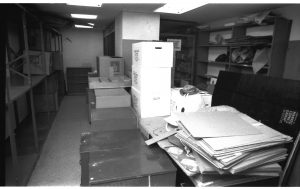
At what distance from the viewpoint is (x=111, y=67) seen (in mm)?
3678

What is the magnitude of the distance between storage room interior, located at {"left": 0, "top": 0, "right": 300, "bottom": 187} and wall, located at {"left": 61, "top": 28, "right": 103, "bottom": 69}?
1980mm

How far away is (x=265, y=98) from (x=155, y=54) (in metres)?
1.08

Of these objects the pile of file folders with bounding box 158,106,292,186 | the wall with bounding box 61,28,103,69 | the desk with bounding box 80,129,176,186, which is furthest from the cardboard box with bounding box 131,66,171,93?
the wall with bounding box 61,28,103,69

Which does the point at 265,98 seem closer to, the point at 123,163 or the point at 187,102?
the point at 187,102

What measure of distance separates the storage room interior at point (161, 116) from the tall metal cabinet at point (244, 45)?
0.07 feet

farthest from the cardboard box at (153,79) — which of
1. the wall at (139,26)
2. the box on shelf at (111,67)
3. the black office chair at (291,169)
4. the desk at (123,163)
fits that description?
the wall at (139,26)

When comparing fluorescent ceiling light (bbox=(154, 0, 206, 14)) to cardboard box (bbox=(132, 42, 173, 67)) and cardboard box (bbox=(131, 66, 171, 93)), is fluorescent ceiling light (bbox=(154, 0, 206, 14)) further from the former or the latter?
cardboard box (bbox=(131, 66, 171, 93))

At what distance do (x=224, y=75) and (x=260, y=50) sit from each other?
177cm

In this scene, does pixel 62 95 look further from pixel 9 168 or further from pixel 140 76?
pixel 140 76

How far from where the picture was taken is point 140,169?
118cm

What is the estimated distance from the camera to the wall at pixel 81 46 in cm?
710

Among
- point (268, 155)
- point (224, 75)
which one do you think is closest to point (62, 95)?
point (224, 75)

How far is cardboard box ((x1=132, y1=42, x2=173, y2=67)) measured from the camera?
2029 mm

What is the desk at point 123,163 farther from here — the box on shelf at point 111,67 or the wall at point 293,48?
the wall at point 293,48
